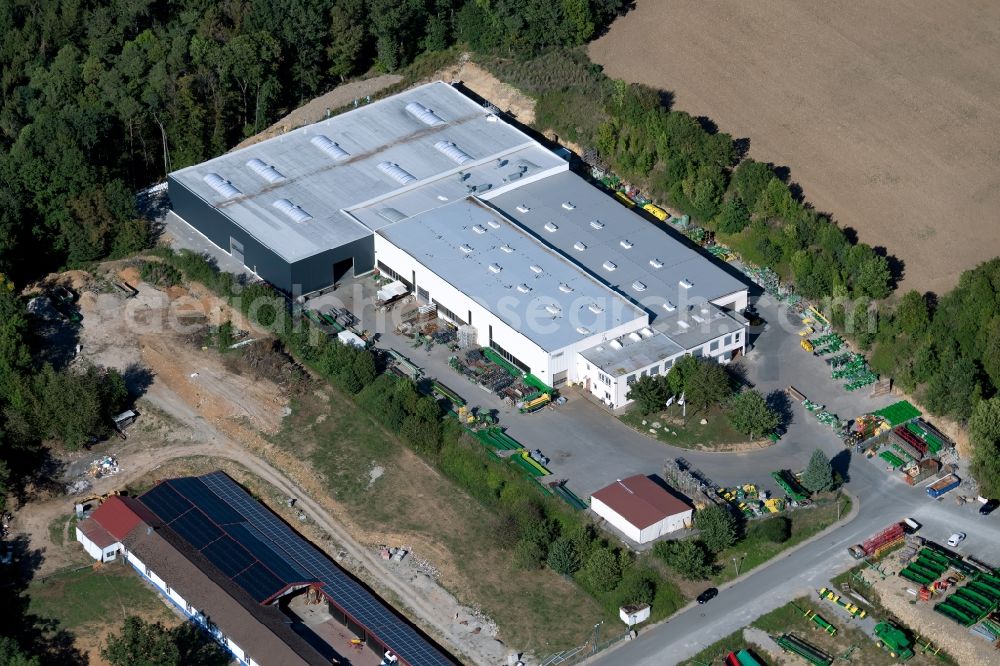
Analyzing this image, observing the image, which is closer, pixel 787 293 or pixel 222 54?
pixel 787 293

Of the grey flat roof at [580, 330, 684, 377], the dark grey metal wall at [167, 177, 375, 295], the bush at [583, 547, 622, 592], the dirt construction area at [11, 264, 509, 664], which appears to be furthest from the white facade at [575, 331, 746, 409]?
the dark grey metal wall at [167, 177, 375, 295]

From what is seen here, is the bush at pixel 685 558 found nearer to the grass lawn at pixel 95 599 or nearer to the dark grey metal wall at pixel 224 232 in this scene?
the grass lawn at pixel 95 599

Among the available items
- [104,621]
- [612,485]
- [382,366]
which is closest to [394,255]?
[382,366]

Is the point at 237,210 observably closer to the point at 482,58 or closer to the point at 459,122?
the point at 459,122

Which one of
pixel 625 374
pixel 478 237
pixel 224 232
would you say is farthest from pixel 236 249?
pixel 625 374

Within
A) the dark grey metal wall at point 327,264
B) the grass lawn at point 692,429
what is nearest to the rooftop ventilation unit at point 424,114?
the dark grey metal wall at point 327,264

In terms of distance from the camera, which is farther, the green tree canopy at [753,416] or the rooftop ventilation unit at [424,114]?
the rooftop ventilation unit at [424,114]

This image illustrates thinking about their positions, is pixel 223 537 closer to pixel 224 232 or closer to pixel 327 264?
pixel 327 264
